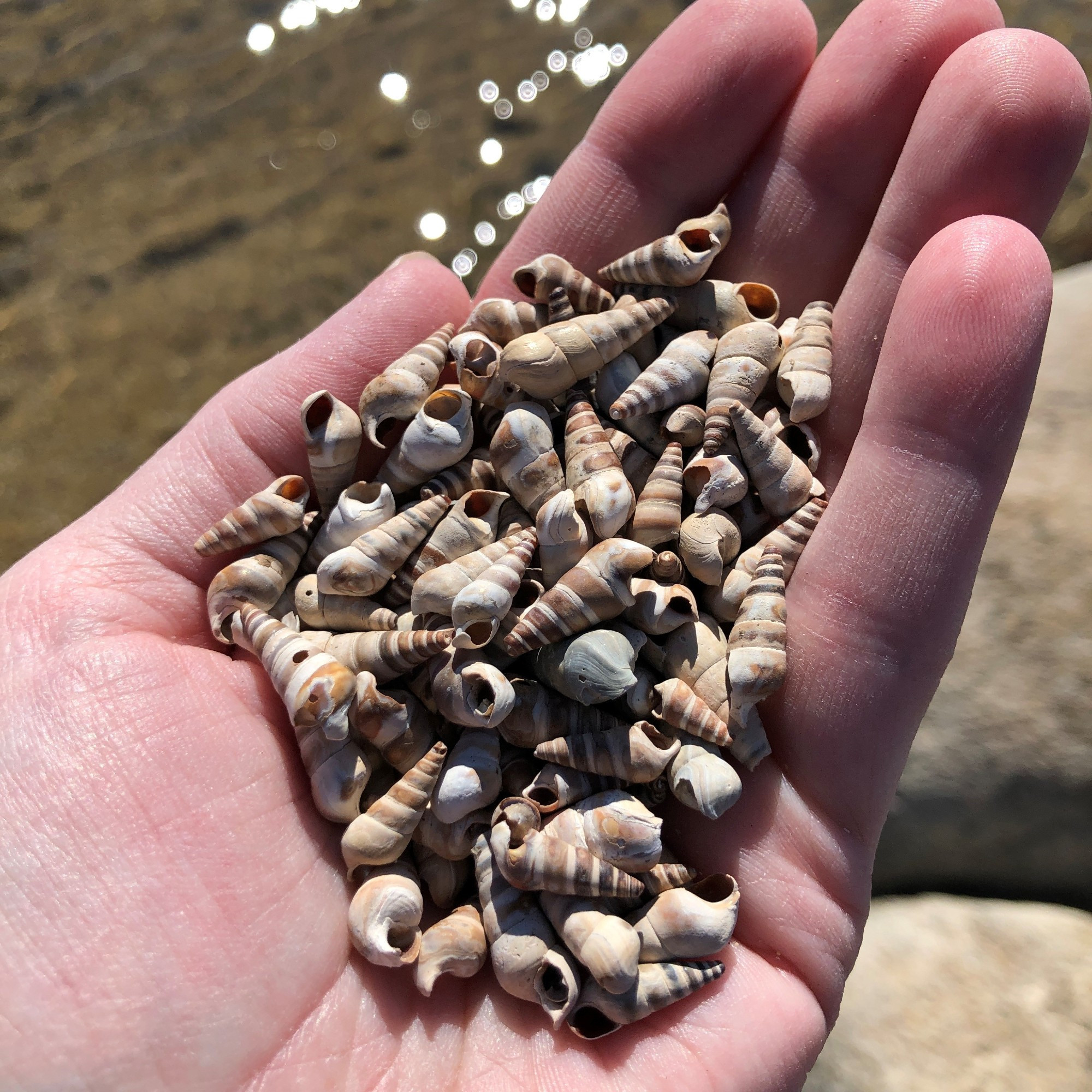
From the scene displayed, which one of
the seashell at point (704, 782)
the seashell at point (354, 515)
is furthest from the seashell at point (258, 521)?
the seashell at point (704, 782)

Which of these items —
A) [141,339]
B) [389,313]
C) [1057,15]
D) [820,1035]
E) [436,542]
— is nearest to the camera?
[820,1035]

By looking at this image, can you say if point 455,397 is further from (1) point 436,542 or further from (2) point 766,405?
(2) point 766,405

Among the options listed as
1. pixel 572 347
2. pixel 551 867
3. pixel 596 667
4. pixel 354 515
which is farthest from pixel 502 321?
pixel 551 867

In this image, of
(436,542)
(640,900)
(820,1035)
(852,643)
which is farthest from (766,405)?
(820,1035)

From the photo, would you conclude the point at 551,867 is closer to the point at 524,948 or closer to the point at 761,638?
the point at 524,948

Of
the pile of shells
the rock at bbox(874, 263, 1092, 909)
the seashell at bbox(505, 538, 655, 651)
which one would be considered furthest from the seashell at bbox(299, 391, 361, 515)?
the rock at bbox(874, 263, 1092, 909)

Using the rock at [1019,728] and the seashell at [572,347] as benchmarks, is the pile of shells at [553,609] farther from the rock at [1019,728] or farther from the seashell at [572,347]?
the rock at [1019,728]

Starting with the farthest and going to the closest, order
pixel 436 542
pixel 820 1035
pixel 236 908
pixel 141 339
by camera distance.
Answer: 1. pixel 141 339
2. pixel 436 542
3. pixel 820 1035
4. pixel 236 908
